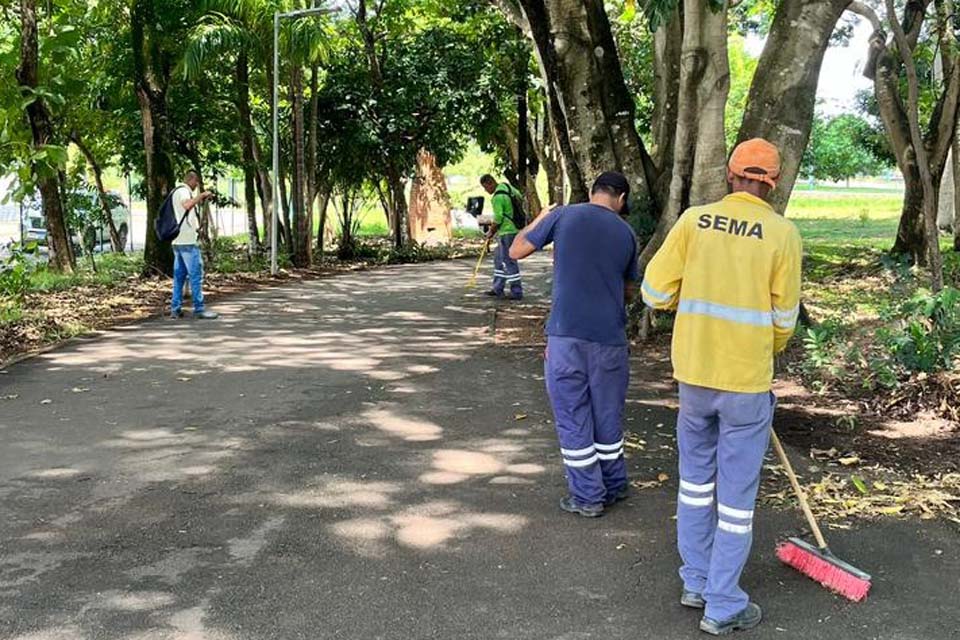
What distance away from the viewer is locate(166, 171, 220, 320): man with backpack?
1164 cm

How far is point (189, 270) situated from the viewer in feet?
39.3

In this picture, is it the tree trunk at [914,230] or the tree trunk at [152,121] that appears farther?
the tree trunk at [152,121]

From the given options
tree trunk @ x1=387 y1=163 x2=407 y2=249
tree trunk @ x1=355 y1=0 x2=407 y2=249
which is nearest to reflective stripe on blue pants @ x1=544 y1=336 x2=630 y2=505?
tree trunk @ x1=355 y1=0 x2=407 y2=249

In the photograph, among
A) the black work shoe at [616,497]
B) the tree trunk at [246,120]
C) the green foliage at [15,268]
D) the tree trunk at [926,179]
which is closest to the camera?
the black work shoe at [616,497]

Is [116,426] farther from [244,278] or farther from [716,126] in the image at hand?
[244,278]

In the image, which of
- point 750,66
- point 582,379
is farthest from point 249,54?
point 750,66

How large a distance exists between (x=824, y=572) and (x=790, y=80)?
6182 mm

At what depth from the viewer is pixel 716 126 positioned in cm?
945

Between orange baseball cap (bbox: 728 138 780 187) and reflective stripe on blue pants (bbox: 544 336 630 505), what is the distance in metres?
1.45

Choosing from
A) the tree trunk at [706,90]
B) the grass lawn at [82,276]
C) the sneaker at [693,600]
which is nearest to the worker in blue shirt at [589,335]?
the sneaker at [693,600]

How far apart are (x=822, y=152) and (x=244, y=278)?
6699cm

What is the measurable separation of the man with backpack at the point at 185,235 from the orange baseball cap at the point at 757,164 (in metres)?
8.86

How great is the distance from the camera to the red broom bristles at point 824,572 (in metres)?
4.13

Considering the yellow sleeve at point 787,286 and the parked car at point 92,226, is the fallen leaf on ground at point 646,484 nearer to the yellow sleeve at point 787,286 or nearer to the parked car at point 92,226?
the yellow sleeve at point 787,286
